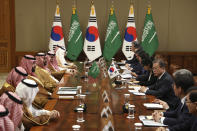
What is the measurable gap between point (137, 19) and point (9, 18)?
4.32 m

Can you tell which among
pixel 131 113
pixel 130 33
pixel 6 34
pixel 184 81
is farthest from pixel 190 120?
pixel 6 34

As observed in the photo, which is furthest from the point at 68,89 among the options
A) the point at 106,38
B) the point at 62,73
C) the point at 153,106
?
the point at 106,38

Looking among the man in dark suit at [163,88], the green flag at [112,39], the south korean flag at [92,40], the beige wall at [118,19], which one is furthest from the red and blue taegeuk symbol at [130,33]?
the man in dark suit at [163,88]

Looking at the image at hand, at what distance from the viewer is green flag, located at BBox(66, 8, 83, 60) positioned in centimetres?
928

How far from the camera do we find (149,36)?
9.41 metres

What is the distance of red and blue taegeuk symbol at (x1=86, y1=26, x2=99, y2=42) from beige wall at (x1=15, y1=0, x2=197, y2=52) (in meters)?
0.62

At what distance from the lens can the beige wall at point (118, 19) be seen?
9.74m

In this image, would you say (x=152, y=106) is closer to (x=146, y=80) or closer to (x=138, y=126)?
(x=138, y=126)

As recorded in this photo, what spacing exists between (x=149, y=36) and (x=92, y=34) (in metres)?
1.86

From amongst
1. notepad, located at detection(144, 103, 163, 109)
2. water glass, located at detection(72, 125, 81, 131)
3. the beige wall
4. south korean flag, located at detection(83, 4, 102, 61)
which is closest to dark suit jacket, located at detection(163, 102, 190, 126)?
notepad, located at detection(144, 103, 163, 109)

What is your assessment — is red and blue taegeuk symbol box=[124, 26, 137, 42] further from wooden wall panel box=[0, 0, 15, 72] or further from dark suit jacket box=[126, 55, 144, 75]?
wooden wall panel box=[0, 0, 15, 72]

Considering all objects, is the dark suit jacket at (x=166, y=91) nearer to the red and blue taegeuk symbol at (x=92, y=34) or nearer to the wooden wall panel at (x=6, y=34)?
the red and blue taegeuk symbol at (x=92, y=34)

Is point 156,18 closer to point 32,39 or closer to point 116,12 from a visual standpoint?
point 116,12

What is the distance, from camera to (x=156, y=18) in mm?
9805
